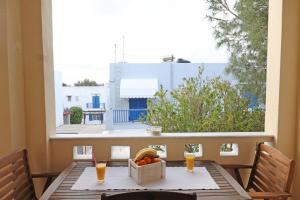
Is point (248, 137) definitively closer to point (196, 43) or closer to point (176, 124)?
point (176, 124)

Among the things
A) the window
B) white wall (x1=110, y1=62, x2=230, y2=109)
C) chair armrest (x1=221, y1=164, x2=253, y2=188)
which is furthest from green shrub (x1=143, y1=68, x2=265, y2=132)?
chair armrest (x1=221, y1=164, x2=253, y2=188)

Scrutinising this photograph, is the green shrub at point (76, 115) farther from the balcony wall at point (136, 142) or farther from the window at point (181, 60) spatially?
the balcony wall at point (136, 142)

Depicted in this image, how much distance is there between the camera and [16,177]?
179 centimetres

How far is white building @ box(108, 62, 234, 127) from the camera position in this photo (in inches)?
156

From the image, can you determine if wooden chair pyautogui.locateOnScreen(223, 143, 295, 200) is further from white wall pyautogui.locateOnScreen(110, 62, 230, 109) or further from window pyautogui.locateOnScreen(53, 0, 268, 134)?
white wall pyautogui.locateOnScreen(110, 62, 230, 109)

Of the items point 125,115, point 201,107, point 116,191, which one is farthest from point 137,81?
point 116,191

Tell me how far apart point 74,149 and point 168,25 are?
2.11m

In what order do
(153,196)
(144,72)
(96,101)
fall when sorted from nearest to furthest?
(153,196)
(144,72)
(96,101)

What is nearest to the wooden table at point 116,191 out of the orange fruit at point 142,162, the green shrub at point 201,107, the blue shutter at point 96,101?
the orange fruit at point 142,162

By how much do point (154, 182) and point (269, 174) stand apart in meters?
0.88

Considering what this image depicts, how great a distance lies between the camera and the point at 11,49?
2.04m

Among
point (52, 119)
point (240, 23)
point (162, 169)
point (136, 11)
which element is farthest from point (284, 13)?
point (52, 119)

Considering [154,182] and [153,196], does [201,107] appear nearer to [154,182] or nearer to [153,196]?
[154,182]

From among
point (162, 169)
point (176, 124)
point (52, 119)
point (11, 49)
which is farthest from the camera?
point (176, 124)
